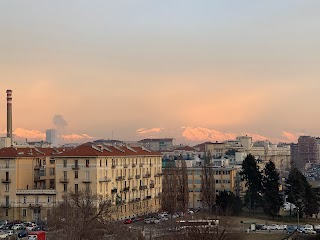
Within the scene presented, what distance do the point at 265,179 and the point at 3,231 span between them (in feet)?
70.2

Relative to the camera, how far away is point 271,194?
47031 mm

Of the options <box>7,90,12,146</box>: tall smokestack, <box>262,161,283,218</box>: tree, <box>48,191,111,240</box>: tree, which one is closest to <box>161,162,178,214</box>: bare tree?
<box>262,161,283,218</box>: tree

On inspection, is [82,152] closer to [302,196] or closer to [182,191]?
[182,191]

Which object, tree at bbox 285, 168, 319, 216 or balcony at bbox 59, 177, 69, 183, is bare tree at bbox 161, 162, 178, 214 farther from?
tree at bbox 285, 168, 319, 216

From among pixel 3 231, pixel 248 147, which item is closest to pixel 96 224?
pixel 3 231

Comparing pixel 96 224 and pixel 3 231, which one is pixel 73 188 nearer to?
pixel 3 231

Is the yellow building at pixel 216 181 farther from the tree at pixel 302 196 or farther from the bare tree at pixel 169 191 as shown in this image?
the tree at pixel 302 196

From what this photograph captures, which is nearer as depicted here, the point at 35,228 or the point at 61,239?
the point at 61,239

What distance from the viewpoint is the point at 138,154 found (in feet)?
167

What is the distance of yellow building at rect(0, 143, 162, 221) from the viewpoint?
143 ft

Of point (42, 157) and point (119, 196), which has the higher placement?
point (42, 157)

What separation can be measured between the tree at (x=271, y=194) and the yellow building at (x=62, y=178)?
10177 millimetres

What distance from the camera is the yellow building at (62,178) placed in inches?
1718

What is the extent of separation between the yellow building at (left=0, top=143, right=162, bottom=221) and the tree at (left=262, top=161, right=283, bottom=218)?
10.2 metres
